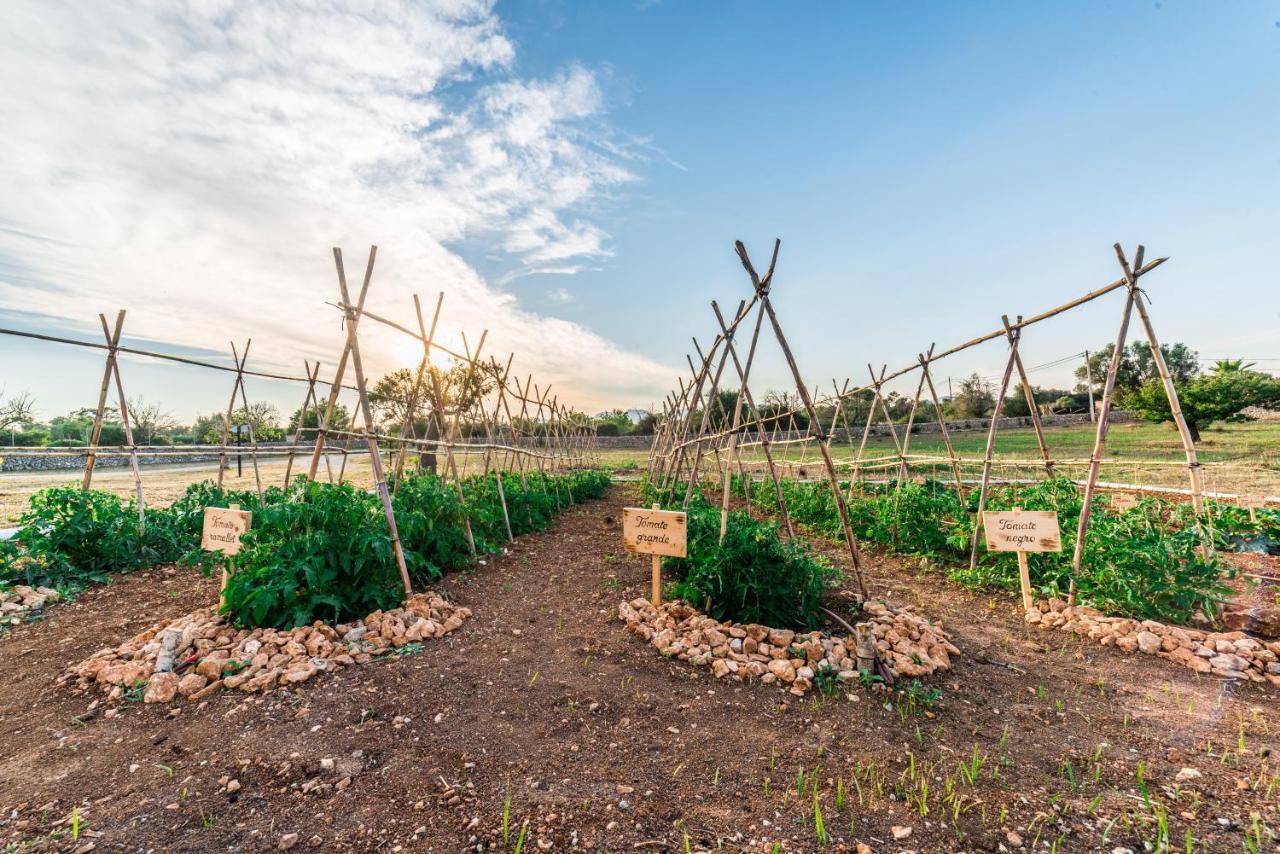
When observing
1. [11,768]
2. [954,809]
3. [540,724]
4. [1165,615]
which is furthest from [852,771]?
[11,768]

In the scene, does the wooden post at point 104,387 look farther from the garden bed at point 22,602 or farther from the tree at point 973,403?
the tree at point 973,403

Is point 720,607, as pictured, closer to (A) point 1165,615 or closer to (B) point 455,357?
(A) point 1165,615

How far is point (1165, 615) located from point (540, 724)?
5.18 m

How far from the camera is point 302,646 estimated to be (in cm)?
398

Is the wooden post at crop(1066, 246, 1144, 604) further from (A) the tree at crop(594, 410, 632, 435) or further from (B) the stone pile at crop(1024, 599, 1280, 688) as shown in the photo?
(A) the tree at crop(594, 410, 632, 435)

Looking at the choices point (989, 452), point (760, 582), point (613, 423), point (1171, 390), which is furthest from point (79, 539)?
point (613, 423)

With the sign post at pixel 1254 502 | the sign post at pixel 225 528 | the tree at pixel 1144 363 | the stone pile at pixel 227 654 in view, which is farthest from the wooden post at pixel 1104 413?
the tree at pixel 1144 363

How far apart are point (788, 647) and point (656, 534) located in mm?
1462

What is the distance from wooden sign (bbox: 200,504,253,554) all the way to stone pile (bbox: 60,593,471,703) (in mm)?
568

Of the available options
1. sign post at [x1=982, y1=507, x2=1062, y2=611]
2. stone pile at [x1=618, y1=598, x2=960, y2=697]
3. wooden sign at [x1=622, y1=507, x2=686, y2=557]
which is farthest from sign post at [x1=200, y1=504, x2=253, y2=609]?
sign post at [x1=982, y1=507, x2=1062, y2=611]

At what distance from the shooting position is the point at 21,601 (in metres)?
5.25

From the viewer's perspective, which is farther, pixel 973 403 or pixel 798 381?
pixel 973 403

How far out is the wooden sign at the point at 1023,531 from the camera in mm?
4969

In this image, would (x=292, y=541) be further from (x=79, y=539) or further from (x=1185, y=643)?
(x=1185, y=643)
